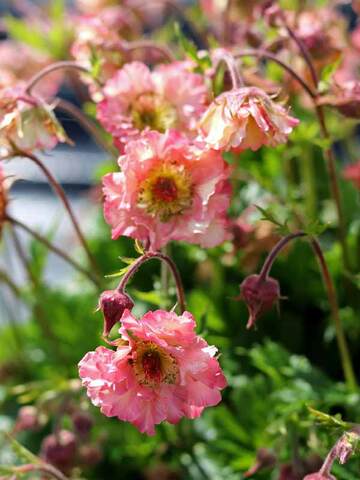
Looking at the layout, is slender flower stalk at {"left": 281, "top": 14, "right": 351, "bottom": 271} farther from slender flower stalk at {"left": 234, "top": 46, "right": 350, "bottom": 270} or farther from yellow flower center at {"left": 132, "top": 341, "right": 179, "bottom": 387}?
yellow flower center at {"left": 132, "top": 341, "right": 179, "bottom": 387}

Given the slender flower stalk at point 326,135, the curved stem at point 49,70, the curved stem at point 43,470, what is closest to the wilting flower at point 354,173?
the slender flower stalk at point 326,135

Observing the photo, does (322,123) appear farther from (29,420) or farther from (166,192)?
(29,420)

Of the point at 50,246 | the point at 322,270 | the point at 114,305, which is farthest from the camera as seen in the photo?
the point at 50,246

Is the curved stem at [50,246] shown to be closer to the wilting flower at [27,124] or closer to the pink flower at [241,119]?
the wilting flower at [27,124]

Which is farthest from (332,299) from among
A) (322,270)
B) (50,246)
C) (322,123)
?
(50,246)

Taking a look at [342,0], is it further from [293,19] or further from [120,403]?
[120,403]

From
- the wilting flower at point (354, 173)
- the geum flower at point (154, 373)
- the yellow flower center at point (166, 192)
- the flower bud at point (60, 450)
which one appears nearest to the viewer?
the geum flower at point (154, 373)

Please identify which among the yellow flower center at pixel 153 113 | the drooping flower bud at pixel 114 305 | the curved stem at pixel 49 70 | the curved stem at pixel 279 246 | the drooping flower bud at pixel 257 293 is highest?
the curved stem at pixel 49 70
